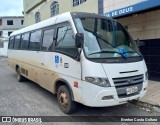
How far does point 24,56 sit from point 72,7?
662cm

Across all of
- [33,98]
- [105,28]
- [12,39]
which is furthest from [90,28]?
[12,39]

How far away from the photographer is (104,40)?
16.8 feet

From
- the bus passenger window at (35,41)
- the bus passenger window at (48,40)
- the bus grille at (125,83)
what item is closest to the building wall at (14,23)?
the bus passenger window at (35,41)

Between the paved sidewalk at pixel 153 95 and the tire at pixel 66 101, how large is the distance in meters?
2.29

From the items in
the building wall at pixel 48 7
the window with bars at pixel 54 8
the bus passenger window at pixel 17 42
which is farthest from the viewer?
the window with bars at pixel 54 8

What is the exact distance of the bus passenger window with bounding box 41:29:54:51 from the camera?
6141 mm

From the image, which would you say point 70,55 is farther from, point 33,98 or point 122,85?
point 33,98

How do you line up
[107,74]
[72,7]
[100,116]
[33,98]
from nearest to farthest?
[107,74] → [100,116] → [33,98] → [72,7]

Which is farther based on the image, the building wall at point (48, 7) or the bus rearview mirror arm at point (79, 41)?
the building wall at point (48, 7)

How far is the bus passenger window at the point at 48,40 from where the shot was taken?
614cm

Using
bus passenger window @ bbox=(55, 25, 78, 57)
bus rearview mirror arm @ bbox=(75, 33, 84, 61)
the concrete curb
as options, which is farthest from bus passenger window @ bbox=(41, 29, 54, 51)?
the concrete curb

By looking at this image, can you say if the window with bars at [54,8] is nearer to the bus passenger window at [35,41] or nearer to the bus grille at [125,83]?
the bus passenger window at [35,41]

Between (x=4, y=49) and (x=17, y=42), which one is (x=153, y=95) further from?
(x=4, y=49)

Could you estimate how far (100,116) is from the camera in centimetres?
532
